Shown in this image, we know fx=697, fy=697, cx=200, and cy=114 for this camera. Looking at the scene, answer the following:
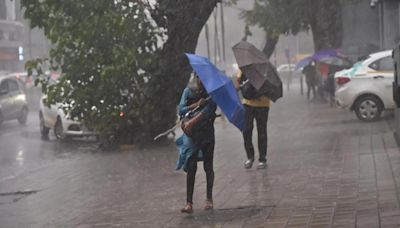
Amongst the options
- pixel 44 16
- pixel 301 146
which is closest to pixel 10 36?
pixel 44 16

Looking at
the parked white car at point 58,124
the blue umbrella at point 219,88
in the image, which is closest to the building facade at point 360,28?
the parked white car at point 58,124

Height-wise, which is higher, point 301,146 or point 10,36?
point 10,36

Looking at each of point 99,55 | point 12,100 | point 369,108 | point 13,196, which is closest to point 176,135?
point 99,55

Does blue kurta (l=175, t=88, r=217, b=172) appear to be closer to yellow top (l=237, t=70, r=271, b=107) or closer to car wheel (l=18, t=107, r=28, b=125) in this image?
yellow top (l=237, t=70, r=271, b=107)

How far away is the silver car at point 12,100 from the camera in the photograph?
882 inches

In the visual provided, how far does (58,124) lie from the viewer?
18.2m

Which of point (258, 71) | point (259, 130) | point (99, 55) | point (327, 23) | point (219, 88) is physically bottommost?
point (259, 130)

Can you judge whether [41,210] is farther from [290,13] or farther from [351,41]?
[351,41]

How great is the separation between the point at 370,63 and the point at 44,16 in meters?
7.68

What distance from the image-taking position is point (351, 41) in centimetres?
2817

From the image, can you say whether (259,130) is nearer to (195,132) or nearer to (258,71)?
(258,71)

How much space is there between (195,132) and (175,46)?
6.93 meters

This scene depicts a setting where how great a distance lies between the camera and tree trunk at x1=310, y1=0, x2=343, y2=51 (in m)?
25.6

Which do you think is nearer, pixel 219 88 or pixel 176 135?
pixel 219 88
